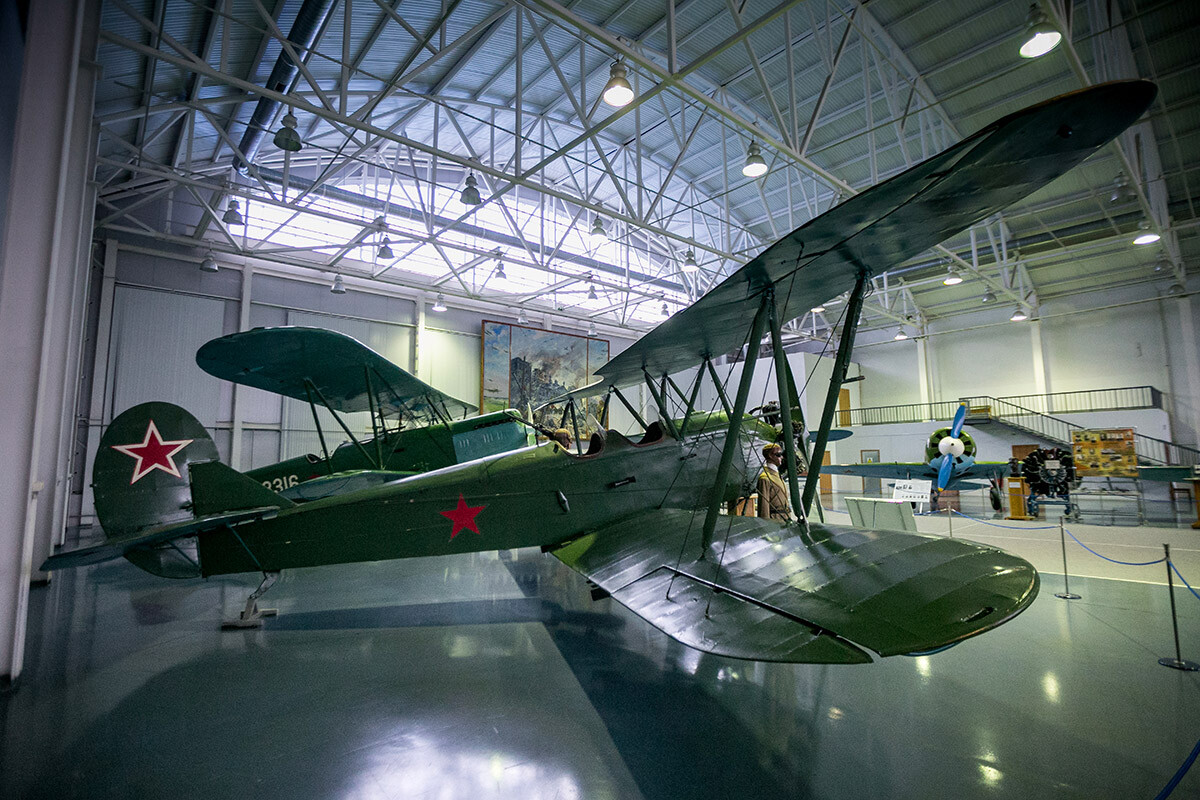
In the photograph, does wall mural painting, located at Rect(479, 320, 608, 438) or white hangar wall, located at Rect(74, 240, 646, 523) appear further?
wall mural painting, located at Rect(479, 320, 608, 438)

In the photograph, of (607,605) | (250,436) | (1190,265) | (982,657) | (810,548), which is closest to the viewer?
(810,548)

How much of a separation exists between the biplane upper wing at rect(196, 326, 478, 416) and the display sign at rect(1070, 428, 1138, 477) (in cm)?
1239

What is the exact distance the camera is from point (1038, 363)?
18.3m

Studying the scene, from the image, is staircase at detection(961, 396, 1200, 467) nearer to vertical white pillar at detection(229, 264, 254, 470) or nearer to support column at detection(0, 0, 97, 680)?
support column at detection(0, 0, 97, 680)

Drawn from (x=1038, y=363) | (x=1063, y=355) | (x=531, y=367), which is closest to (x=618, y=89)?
(x=531, y=367)

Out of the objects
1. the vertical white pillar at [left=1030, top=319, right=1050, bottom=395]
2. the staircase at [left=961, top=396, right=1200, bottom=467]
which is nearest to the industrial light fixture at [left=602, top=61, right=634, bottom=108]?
the staircase at [left=961, top=396, right=1200, bottom=467]

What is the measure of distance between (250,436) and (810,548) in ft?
47.6

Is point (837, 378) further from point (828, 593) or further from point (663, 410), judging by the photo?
point (663, 410)

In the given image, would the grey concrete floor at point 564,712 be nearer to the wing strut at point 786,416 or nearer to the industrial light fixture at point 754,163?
the wing strut at point 786,416

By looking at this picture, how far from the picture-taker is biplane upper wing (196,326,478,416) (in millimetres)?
5449

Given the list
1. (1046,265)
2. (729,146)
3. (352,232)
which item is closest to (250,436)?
(352,232)

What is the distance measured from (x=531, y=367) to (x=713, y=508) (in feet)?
50.5

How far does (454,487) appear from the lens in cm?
446

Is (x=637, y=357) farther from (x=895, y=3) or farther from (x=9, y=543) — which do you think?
(x=895, y=3)
